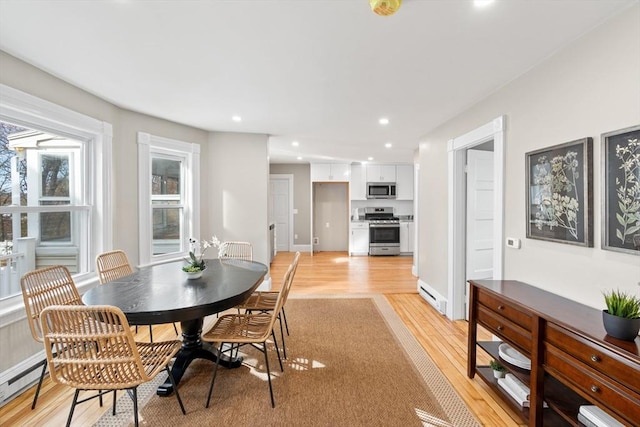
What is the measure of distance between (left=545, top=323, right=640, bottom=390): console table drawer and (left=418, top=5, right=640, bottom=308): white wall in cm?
42

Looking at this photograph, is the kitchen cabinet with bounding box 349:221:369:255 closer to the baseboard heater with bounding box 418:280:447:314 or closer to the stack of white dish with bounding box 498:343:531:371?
the baseboard heater with bounding box 418:280:447:314

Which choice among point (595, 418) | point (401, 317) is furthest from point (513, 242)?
point (401, 317)

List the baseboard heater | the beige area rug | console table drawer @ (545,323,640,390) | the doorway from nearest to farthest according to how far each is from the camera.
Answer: console table drawer @ (545,323,640,390) < the beige area rug < the baseboard heater < the doorway

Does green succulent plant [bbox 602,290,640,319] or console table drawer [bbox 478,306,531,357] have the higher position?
green succulent plant [bbox 602,290,640,319]

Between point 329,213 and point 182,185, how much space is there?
15.0 feet

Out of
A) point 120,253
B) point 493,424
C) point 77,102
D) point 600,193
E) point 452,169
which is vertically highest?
point 77,102

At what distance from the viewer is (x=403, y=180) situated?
24.5ft

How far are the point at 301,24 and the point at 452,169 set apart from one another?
2464mm

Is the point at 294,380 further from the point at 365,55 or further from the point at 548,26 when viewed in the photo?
the point at 548,26

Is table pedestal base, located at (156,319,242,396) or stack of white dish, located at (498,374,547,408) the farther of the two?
table pedestal base, located at (156,319,242,396)

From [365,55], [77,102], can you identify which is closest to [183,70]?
[77,102]

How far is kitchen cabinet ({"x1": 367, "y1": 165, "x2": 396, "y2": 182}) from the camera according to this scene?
7410 mm

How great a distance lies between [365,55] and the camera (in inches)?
79.1

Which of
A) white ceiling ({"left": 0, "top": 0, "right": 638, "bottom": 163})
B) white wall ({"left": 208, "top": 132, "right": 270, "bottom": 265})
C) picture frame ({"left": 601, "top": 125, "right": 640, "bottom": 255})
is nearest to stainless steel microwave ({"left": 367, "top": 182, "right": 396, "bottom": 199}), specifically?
white wall ({"left": 208, "top": 132, "right": 270, "bottom": 265})
